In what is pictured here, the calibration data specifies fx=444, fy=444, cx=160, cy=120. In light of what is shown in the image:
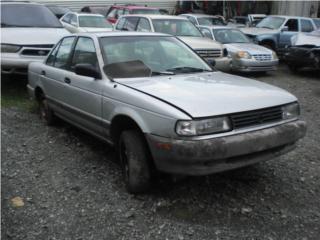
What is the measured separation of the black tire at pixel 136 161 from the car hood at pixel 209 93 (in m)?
0.45

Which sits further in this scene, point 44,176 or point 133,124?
point 44,176

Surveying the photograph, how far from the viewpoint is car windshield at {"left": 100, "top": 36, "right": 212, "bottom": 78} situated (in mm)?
5043

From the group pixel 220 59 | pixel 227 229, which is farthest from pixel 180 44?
pixel 220 59

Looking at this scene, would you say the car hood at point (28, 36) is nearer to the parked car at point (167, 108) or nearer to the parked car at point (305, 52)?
the parked car at point (167, 108)

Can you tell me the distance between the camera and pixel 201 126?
3738mm

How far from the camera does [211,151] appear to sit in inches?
145

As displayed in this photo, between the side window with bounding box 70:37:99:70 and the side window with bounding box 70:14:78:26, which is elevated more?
the side window with bounding box 70:37:99:70

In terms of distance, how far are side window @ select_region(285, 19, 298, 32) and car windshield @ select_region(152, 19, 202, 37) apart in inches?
217

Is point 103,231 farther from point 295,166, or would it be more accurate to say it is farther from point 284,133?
point 295,166

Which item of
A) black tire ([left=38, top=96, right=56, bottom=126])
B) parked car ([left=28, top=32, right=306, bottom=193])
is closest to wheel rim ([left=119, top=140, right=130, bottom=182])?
parked car ([left=28, top=32, right=306, bottom=193])

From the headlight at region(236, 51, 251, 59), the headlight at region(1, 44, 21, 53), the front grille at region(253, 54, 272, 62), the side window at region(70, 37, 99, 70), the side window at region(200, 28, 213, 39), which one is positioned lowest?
the front grille at region(253, 54, 272, 62)

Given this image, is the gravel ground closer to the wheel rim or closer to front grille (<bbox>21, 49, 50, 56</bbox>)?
the wheel rim

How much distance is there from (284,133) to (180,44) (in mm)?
2125

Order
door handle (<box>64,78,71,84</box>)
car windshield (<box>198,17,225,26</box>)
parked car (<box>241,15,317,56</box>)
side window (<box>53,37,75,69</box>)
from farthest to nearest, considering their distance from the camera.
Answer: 1. car windshield (<box>198,17,225,26</box>)
2. parked car (<box>241,15,317,56</box>)
3. side window (<box>53,37,75,69</box>)
4. door handle (<box>64,78,71,84</box>)
